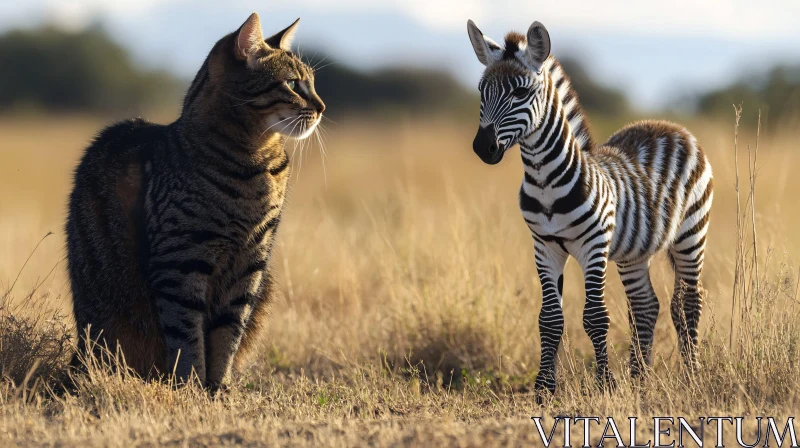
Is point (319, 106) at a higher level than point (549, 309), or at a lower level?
higher

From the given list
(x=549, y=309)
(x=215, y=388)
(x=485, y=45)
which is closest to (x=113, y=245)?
(x=215, y=388)

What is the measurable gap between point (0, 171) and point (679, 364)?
16817mm

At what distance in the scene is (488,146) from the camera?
17.3ft

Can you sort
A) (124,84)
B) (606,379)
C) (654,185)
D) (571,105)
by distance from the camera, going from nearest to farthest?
(606,379), (571,105), (654,185), (124,84)

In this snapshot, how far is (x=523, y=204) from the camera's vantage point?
564cm

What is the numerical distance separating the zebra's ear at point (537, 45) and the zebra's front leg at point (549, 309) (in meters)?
1.09

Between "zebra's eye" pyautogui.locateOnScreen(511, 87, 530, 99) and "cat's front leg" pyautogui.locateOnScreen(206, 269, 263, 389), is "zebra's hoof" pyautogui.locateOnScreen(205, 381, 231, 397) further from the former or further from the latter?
"zebra's eye" pyautogui.locateOnScreen(511, 87, 530, 99)

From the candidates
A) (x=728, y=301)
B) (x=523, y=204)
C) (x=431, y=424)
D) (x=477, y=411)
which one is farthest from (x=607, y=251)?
(x=728, y=301)

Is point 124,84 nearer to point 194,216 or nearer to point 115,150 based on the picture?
point 115,150

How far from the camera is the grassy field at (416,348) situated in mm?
4710

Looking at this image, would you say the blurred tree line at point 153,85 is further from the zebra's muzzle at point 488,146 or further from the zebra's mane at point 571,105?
the zebra's muzzle at point 488,146

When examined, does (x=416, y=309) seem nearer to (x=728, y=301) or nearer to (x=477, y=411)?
(x=477, y=411)

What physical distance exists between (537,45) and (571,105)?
0.60m

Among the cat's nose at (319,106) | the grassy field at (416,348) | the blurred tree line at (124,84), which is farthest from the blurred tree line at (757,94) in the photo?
the cat's nose at (319,106)
